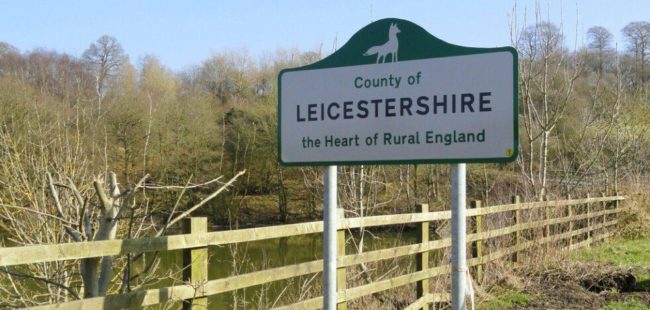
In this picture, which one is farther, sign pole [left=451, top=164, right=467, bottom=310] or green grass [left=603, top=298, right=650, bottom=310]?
green grass [left=603, top=298, right=650, bottom=310]

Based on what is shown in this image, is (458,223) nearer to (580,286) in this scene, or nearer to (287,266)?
(287,266)

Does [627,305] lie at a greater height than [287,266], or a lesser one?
lesser

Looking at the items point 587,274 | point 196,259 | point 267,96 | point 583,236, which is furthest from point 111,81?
point 196,259

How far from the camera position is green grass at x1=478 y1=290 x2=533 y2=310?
7.52 m

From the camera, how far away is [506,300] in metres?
7.80

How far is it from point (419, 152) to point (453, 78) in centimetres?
38

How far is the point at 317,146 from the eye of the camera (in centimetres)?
348

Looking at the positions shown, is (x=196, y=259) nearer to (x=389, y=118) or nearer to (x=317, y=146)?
(x=317, y=146)

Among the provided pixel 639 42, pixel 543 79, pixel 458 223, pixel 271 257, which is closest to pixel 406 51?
pixel 458 223

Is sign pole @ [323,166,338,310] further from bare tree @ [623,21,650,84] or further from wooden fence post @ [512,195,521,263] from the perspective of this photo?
bare tree @ [623,21,650,84]

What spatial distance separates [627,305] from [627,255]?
17.6 ft

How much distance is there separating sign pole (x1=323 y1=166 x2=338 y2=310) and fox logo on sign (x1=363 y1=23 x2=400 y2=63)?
622 mm

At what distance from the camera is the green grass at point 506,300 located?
752 centimetres

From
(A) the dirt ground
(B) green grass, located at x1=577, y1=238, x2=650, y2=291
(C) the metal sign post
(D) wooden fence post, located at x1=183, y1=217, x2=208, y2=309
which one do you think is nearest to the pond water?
(A) the dirt ground
